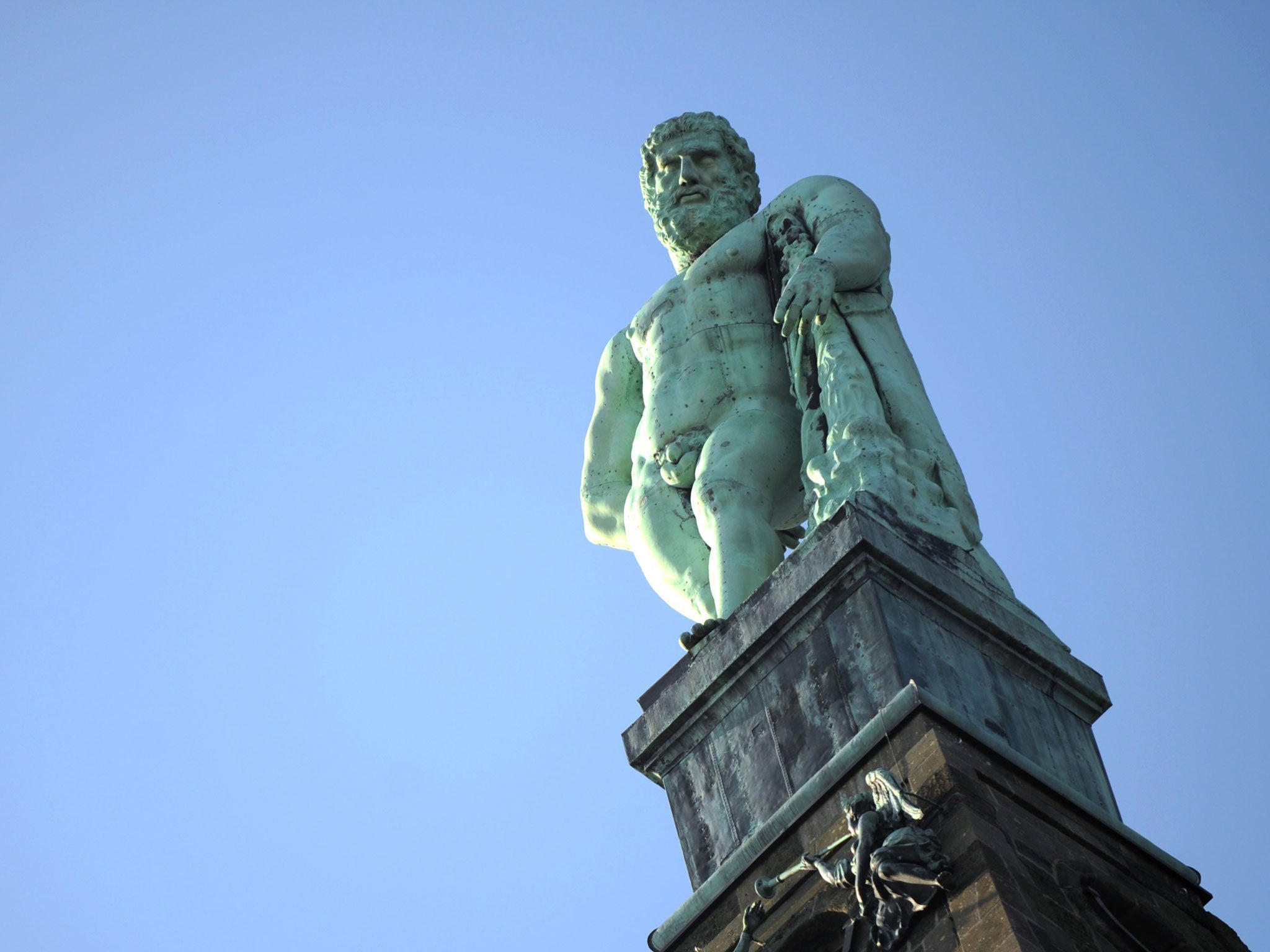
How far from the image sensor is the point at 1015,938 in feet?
29.0

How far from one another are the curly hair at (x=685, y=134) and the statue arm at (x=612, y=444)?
106 centimetres

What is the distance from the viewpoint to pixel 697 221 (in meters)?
14.5

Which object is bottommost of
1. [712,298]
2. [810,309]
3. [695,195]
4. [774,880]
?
[774,880]

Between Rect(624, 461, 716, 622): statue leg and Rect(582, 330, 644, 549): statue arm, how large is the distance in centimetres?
55

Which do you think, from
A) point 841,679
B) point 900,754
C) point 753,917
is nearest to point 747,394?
point 841,679

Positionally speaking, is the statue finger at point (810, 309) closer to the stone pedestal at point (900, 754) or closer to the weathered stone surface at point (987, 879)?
the stone pedestal at point (900, 754)

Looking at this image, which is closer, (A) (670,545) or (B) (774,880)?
(B) (774,880)

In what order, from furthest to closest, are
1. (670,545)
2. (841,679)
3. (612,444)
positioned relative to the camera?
1. (612,444)
2. (670,545)
3. (841,679)

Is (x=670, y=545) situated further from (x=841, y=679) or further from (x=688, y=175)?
(x=688, y=175)

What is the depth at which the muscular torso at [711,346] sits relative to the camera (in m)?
13.2

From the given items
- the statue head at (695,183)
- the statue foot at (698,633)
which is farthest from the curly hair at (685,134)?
the statue foot at (698,633)

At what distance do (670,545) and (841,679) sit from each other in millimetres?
2465

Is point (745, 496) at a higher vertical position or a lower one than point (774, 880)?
higher

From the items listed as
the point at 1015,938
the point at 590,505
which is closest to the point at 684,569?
the point at 590,505
